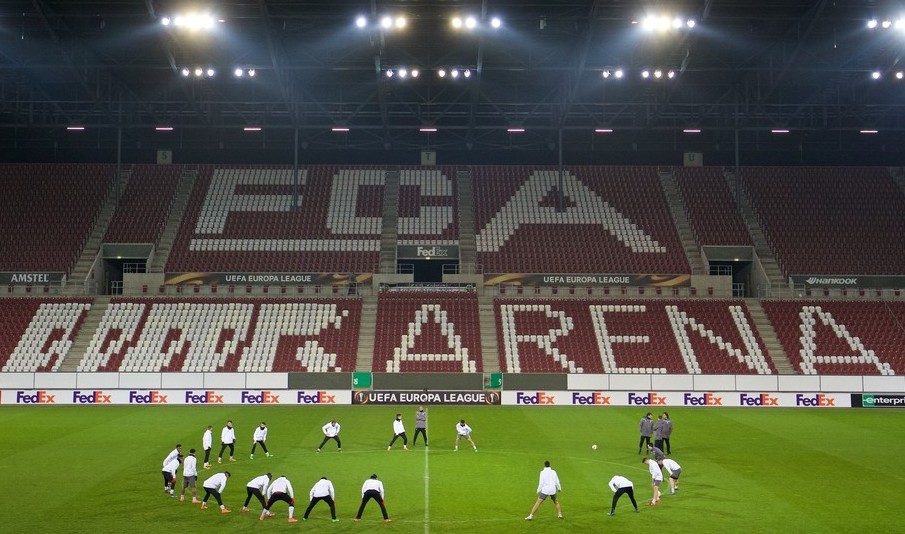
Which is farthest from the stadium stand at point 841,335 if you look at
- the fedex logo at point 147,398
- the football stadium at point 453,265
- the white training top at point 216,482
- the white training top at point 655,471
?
→ the white training top at point 216,482

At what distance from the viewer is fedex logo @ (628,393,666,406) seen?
42.9 meters

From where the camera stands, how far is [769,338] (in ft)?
160

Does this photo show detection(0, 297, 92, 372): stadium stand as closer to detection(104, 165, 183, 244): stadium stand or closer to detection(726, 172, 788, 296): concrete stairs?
detection(104, 165, 183, 244): stadium stand

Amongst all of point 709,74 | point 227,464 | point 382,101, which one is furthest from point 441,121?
point 227,464

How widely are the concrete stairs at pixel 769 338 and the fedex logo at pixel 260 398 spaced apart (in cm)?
2693

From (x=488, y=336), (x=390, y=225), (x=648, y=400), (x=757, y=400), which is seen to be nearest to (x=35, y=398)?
(x=488, y=336)

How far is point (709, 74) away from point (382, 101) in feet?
62.7

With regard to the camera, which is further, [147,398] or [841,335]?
[841,335]

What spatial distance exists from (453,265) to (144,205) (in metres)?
22.0

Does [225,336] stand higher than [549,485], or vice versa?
[225,336]

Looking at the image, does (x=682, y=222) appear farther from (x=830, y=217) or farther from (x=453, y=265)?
(x=453, y=265)

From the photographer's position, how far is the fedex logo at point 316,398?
42781mm

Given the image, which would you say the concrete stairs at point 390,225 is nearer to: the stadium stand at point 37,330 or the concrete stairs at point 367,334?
the concrete stairs at point 367,334

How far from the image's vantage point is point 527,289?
2103 inches
